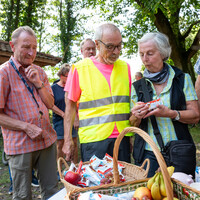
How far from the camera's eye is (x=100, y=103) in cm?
221

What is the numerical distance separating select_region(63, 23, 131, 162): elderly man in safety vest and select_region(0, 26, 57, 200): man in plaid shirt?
0.28m

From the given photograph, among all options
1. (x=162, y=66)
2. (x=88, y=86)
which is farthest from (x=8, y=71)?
(x=162, y=66)

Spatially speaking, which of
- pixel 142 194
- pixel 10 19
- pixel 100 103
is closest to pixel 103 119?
pixel 100 103

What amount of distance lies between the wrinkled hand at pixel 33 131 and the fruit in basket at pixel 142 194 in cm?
114

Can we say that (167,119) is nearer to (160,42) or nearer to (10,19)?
(160,42)

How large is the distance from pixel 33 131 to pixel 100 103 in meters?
0.66

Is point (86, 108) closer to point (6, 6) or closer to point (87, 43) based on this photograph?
point (87, 43)

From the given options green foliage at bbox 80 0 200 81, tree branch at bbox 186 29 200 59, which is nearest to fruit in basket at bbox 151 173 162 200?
green foliage at bbox 80 0 200 81

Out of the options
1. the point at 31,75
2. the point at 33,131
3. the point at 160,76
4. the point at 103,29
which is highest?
the point at 103,29

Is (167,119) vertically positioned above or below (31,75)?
below

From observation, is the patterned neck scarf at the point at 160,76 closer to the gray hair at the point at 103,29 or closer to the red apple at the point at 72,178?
the gray hair at the point at 103,29

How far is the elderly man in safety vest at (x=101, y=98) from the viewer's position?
2158 millimetres

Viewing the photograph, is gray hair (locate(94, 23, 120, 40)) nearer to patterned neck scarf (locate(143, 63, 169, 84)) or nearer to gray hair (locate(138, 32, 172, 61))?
gray hair (locate(138, 32, 172, 61))

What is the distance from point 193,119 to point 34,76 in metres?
1.50
